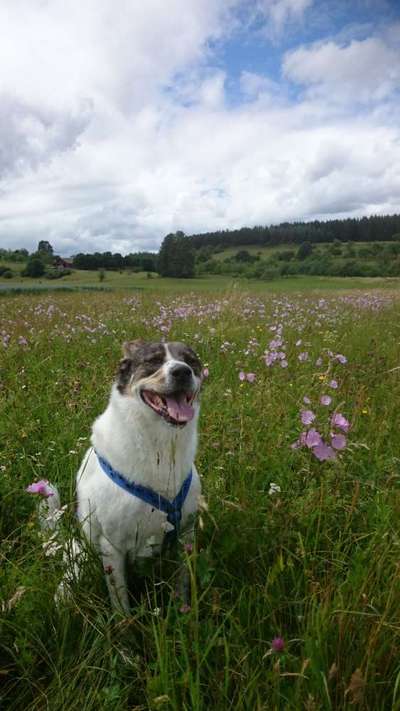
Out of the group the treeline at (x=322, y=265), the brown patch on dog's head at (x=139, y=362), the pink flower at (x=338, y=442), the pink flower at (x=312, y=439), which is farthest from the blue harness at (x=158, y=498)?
the treeline at (x=322, y=265)

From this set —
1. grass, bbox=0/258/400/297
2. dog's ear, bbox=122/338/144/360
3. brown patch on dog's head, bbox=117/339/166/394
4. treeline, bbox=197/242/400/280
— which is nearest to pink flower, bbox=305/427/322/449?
brown patch on dog's head, bbox=117/339/166/394

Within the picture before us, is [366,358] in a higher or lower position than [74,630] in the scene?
higher

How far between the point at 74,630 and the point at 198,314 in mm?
7806

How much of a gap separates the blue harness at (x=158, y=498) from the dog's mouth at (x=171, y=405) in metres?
0.41

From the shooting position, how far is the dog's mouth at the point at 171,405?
96.8 inches

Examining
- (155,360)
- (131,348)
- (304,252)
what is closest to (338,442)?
(155,360)

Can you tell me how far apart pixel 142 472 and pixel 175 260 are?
68.8 meters

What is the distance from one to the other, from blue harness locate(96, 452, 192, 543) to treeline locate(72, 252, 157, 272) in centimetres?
7355

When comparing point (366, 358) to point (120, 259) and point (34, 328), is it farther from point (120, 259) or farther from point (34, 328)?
point (120, 259)

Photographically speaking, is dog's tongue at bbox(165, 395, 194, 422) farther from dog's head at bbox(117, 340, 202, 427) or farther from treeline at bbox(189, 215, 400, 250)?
treeline at bbox(189, 215, 400, 250)

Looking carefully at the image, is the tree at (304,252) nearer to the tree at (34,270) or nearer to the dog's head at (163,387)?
the tree at (34,270)

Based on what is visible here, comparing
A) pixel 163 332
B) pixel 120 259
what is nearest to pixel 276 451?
pixel 163 332

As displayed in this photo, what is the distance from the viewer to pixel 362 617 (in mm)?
1729

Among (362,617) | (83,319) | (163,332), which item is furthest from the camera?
(83,319)
